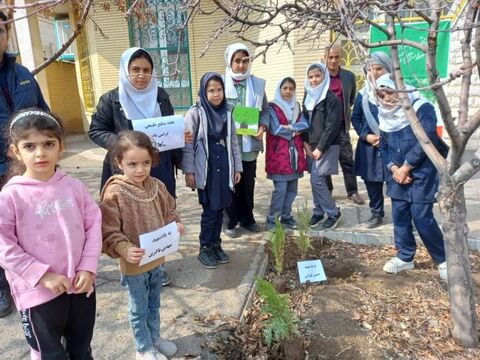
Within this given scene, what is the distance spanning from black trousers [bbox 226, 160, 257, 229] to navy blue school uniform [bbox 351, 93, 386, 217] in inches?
44.0

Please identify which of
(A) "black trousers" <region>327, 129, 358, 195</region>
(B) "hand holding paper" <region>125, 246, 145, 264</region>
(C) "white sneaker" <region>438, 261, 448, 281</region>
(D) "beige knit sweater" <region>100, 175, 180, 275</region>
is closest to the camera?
(B) "hand holding paper" <region>125, 246, 145, 264</region>

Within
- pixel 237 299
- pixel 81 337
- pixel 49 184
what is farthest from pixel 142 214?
pixel 237 299

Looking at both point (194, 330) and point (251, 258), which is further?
point (251, 258)

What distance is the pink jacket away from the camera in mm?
1679

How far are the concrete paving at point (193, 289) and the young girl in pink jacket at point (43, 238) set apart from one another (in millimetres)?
712

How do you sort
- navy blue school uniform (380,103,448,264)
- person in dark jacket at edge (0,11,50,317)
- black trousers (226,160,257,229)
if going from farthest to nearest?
black trousers (226,160,257,229) → navy blue school uniform (380,103,448,264) → person in dark jacket at edge (0,11,50,317)

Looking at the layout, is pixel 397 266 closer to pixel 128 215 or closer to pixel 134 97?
pixel 128 215

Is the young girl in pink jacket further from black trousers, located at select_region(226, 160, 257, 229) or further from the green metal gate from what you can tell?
the green metal gate

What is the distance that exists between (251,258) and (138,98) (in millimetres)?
1756

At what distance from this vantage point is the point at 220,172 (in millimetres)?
3434

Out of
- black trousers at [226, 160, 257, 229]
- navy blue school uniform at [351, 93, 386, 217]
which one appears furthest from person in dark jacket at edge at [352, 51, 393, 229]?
black trousers at [226, 160, 257, 229]

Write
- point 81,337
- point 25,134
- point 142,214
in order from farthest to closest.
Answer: point 142,214, point 81,337, point 25,134

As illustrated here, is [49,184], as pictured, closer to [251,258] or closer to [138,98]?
[138,98]

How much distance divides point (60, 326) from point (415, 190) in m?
2.57
